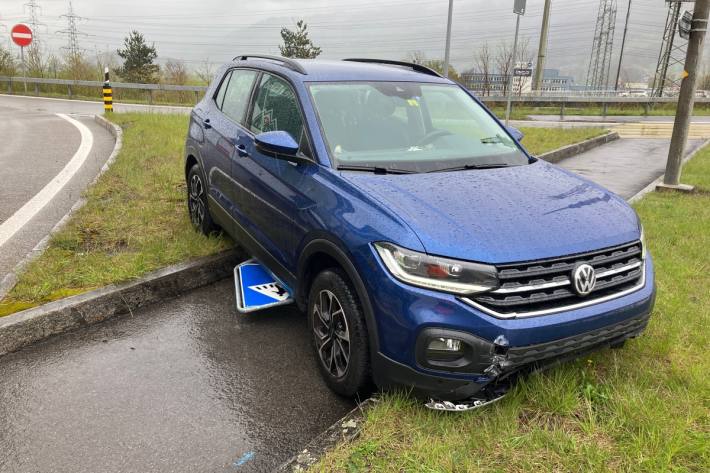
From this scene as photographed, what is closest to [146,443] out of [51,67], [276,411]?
[276,411]

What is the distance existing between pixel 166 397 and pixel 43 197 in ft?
16.2

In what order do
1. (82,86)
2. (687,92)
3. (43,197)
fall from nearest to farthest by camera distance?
(43,197) → (687,92) → (82,86)

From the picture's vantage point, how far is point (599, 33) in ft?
216

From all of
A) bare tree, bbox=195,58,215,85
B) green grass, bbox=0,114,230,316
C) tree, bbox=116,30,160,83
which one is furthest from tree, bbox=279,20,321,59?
green grass, bbox=0,114,230,316

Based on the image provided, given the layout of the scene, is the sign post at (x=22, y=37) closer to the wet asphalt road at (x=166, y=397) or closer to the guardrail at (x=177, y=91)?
the guardrail at (x=177, y=91)

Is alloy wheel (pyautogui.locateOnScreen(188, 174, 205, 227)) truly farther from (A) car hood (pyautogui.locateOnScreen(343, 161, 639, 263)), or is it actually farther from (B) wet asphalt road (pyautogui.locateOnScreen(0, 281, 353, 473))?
(A) car hood (pyautogui.locateOnScreen(343, 161, 639, 263))

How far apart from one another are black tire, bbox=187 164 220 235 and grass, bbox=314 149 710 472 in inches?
122

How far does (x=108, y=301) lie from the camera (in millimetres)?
3998

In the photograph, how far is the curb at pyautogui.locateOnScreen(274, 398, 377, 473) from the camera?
2.40 meters

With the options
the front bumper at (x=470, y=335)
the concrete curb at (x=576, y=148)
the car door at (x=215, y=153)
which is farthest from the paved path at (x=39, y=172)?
the concrete curb at (x=576, y=148)

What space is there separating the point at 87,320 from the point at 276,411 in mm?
1755

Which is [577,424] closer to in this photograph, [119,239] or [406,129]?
[406,129]

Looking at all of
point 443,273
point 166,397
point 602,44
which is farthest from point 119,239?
point 602,44

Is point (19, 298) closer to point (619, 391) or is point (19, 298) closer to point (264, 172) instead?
point (264, 172)
